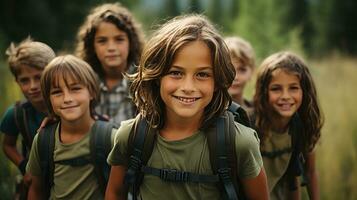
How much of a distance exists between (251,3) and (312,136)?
7.23m

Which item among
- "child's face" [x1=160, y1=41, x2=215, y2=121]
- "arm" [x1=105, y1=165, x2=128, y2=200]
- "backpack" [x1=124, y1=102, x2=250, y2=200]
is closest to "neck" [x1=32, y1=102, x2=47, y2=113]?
"arm" [x1=105, y1=165, x2=128, y2=200]

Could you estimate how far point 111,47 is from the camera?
353cm

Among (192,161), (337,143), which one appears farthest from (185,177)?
(337,143)

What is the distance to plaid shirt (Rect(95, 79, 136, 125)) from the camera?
11.7 feet

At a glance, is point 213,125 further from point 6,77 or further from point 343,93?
point 343,93

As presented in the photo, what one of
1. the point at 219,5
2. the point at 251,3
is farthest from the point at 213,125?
the point at 219,5

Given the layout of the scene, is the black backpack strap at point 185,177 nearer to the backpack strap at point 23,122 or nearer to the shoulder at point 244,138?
the shoulder at point 244,138

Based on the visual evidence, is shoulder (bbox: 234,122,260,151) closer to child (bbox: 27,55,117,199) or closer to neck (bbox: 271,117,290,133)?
child (bbox: 27,55,117,199)

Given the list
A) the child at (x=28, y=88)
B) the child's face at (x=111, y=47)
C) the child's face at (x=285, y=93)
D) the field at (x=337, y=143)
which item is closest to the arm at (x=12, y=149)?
the child at (x=28, y=88)

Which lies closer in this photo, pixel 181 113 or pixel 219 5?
pixel 181 113

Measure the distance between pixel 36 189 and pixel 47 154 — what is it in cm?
27

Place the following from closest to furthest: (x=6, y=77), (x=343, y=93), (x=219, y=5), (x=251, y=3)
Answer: (x=6, y=77) → (x=343, y=93) → (x=251, y=3) → (x=219, y=5)

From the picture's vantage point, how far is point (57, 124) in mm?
2846

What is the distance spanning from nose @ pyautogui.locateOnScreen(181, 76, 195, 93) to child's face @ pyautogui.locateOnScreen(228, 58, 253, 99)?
138 cm
